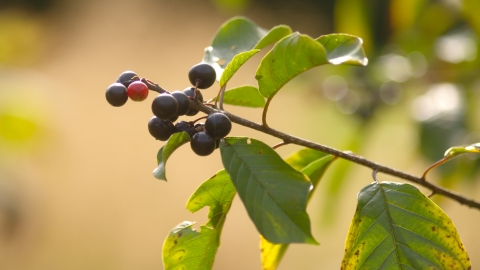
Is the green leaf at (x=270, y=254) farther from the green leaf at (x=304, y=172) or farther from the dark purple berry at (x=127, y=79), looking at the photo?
the dark purple berry at (x=127, y=79)

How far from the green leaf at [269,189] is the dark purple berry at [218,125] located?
3cm

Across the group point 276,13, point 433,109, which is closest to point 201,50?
point 276,13

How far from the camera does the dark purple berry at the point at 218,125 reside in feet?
2.38

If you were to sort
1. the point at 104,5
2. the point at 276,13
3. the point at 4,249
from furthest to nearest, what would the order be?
the point at 104,5
the point at 276,13
the point at 4,249

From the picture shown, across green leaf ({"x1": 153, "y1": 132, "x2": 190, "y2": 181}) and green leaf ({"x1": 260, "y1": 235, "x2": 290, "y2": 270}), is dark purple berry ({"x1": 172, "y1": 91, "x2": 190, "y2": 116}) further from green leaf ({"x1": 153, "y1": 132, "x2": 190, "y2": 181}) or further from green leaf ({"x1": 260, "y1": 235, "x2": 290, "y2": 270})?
green leaf ({"x1": 260, "y1": 235, "x2": 290, "y2": 270})

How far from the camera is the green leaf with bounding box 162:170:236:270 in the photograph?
0.84 metres

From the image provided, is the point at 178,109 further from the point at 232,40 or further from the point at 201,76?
the point at 232,40

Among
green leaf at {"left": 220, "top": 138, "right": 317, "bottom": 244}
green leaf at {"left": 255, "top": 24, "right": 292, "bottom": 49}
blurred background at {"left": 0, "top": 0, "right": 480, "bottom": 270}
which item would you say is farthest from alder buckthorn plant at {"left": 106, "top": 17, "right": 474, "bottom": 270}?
blurred background at {"left": 0, "top": 0, "right": 480, "bottom": 270}

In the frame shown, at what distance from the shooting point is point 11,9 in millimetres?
7383

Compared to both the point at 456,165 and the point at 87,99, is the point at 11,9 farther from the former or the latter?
the point at 456,165

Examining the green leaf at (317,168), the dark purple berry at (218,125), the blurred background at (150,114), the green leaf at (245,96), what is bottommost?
the dark purple berry at (218,125)

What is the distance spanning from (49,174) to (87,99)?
127cm

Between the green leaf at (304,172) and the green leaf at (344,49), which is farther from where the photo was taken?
the green leaf at (304,172)

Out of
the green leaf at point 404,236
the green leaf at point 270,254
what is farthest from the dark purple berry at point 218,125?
the green leaf at point 270,254
